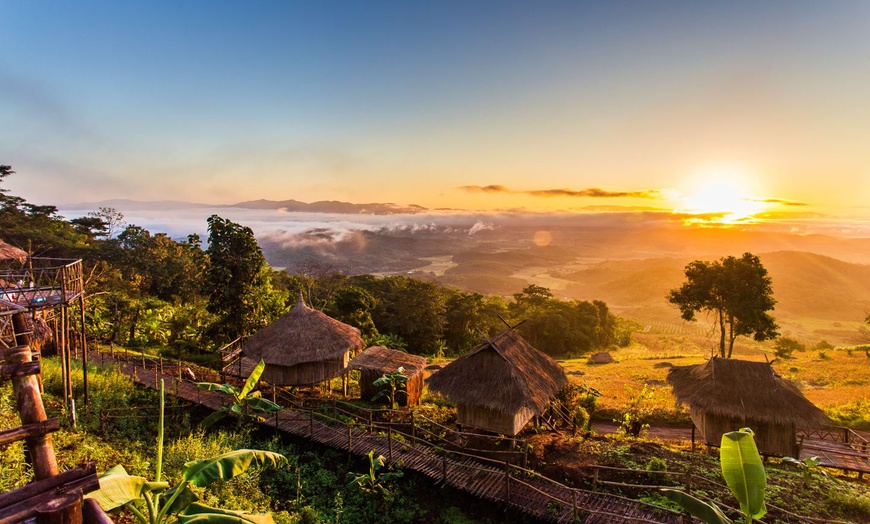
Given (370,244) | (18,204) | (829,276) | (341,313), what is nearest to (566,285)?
(370,244)

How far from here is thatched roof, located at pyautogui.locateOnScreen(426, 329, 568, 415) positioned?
12.0 meters

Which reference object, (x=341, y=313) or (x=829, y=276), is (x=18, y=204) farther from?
(x=829, y=276)

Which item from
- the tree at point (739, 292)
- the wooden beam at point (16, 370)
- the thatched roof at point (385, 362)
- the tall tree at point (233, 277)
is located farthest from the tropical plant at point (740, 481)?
the tree at point (739, 292)

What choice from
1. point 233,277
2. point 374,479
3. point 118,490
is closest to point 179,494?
point 118,490

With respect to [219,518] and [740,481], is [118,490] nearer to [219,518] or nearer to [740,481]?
[219,518]

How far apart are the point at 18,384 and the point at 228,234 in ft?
58.6

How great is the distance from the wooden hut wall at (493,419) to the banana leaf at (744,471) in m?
6.54

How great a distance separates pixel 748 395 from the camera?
12859 millimetres

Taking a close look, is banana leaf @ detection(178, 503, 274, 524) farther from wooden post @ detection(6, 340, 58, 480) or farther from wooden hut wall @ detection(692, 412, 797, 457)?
wooden hut wall @ detection(692, 412, 797, 457)

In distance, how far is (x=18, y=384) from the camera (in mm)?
2873

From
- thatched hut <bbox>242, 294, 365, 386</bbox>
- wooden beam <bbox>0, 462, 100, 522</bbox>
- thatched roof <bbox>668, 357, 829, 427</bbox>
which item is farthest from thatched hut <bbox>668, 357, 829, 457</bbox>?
wooden beam <bbox>0, 462, 100, 522</bbox>

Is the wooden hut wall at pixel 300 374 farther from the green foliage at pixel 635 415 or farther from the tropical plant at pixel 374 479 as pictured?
the green foliage at pixel 635 415

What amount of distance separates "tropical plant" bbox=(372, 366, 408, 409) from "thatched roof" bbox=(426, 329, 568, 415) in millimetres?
2233

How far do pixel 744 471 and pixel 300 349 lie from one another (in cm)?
1437
